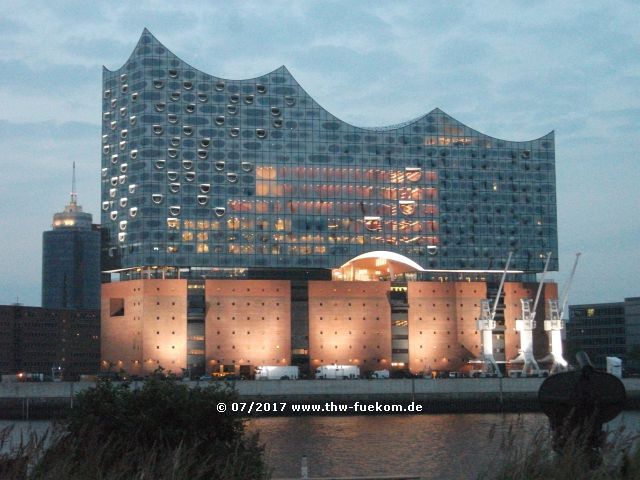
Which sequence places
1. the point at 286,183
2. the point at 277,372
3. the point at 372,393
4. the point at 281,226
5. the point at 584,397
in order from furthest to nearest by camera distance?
1. the point at 286,183
2. the point at 281,226
3. the point at 277,372
4. the point at 372,393
5. the point at 584,397

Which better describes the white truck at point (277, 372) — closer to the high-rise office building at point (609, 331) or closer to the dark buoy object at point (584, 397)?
the high-rise office building at point (609, 331)

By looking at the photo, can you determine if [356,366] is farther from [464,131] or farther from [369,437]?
[369,437]

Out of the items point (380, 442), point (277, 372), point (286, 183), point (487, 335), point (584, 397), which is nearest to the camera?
point (584, 397)

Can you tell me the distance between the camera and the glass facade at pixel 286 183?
130m

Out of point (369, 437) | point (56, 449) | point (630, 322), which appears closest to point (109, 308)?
point (369, 437)

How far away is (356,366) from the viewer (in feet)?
424

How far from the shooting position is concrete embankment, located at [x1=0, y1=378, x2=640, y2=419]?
108 meters

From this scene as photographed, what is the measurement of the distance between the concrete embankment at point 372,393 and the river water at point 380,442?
35.3ft

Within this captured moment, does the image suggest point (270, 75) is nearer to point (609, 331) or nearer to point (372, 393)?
point (372, 393)

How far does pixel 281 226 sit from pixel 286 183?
543 centimetres

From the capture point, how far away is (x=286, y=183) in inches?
5217

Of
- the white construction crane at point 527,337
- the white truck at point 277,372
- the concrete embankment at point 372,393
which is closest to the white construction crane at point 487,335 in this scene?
the white construction crane at point 527,337

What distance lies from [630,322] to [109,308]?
101 metres

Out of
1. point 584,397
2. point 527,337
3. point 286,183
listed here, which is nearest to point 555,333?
point 527,337
